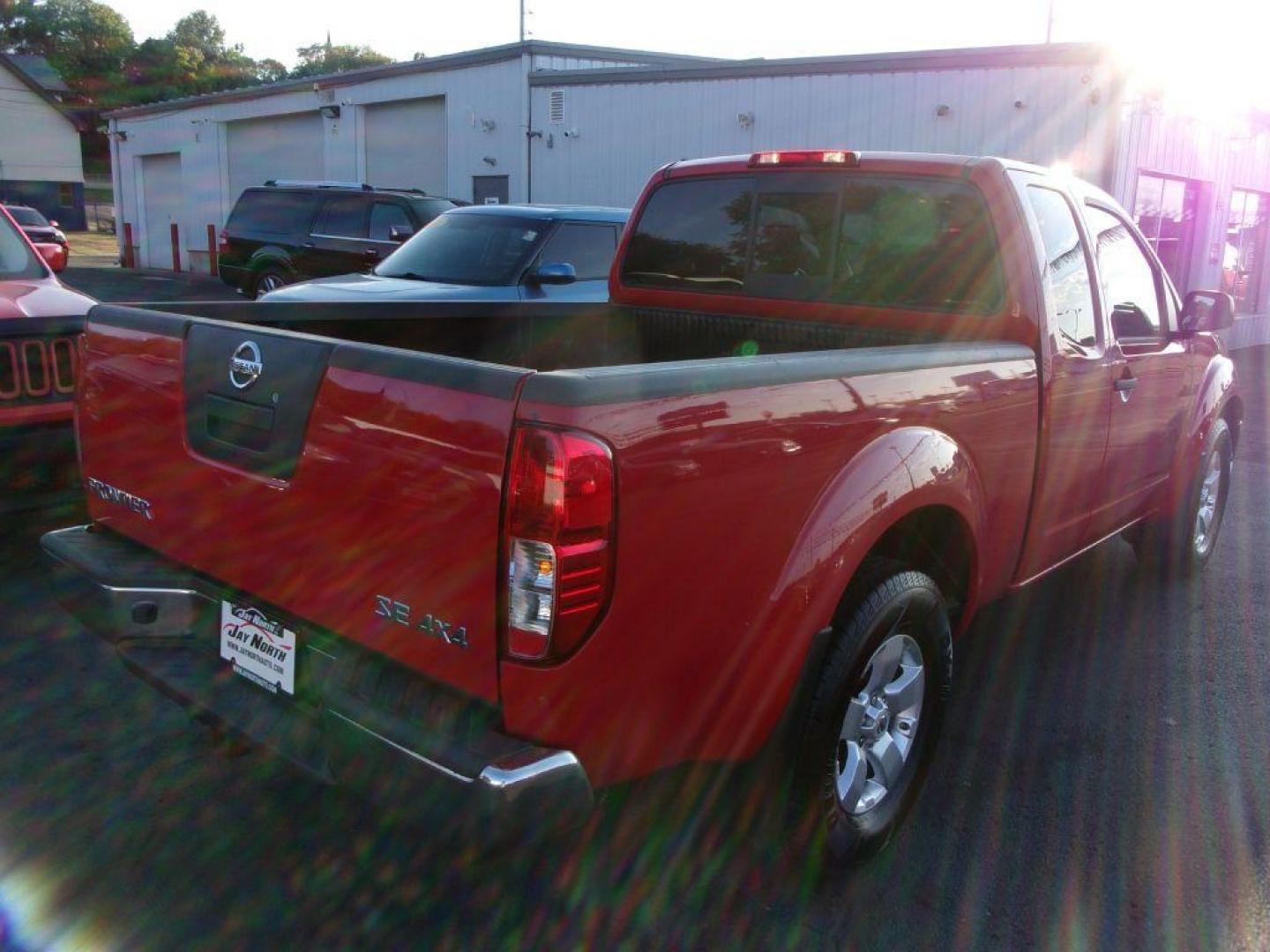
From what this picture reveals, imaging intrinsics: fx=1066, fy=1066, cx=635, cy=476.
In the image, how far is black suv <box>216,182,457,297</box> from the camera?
41.0 feet

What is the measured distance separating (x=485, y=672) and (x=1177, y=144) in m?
15.0

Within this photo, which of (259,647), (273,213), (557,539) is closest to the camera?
(557,539)

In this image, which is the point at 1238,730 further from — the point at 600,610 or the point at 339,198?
the point at 339,198

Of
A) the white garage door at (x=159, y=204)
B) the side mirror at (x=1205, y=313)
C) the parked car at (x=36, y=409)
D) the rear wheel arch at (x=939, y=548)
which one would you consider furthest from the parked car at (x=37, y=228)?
the rear wheel arch at (x=939, y=548)

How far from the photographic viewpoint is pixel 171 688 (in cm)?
261

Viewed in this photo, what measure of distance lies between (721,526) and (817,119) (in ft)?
44.6

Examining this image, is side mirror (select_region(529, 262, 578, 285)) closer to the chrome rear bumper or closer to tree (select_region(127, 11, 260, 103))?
the chrome rear bumper

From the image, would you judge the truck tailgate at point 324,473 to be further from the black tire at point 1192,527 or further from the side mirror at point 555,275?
the side mirror at point 555,275

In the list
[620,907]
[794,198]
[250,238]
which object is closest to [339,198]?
[250,238]

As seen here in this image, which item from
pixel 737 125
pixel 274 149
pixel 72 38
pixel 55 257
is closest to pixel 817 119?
pixel 737 125

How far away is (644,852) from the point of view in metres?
2.86

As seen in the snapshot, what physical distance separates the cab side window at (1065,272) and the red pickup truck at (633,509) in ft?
0.06

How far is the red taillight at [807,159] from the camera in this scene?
12.8 feet

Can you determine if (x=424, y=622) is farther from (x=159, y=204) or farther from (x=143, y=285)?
(x=159, y=204)
